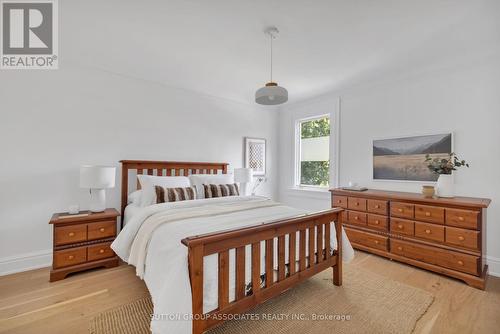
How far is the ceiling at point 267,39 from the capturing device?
1.83m

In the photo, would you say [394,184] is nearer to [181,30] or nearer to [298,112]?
[298,112]

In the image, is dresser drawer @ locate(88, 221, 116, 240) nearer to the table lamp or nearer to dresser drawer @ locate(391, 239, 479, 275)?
the table lamp

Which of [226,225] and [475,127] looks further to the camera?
[475,127]

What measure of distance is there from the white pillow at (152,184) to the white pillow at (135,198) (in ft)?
0.31

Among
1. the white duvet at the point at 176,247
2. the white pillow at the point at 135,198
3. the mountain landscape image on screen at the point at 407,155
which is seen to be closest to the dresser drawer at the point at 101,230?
the white pillow at the point at 135,198

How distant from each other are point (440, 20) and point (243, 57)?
1879 mm

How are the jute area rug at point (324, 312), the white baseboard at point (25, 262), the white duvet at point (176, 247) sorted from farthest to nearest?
the white baseboard at point (25, 262) < the jute area rug at point (324, 312) < the white duvet at point (176, 247)

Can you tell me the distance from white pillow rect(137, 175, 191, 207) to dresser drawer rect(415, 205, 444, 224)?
2915 mm

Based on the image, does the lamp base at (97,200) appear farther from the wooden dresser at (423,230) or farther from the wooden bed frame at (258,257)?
the wooden dresser at (423,230)

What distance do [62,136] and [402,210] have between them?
431cm

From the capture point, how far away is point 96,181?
2521 mm

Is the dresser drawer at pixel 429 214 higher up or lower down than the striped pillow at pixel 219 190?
lower down

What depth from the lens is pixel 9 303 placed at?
6.41 ft

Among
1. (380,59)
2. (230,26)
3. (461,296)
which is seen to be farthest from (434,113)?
(230,26)
